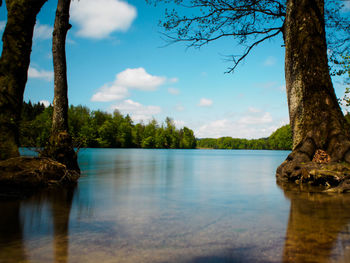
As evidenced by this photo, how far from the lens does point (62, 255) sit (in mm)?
2500

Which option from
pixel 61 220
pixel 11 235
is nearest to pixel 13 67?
pixel 61 220

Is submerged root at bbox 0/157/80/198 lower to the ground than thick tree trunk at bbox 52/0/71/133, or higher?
lower

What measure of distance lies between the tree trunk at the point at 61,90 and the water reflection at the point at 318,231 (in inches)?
273

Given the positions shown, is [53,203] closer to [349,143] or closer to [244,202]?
[244,202]

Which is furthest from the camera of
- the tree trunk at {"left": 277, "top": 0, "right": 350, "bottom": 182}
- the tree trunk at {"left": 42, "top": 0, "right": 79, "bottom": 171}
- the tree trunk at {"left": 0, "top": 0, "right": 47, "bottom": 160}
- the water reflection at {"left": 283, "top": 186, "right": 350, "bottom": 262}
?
the tree trunk at {"left": 42, "top": 0, "right": 79, "bottom": 171}

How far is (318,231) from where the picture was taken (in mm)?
3123

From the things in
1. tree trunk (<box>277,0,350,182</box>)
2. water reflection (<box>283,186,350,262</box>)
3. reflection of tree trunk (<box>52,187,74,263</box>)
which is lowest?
reflection of tree trunk (<box>52,187,74,263</box>)

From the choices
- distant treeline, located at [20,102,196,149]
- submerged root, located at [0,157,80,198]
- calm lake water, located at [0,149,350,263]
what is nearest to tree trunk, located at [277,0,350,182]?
calm lake water, located at [0,149,350,263]

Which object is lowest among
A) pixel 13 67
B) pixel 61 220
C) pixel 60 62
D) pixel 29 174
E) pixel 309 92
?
pixel 61 220

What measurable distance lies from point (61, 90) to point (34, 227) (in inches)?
246

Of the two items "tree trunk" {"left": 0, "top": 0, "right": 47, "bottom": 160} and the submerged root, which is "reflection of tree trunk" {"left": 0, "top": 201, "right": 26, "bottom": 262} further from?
"tree trunk" {"left": 0, "top": 0, "right": 47, "bottom": 160}

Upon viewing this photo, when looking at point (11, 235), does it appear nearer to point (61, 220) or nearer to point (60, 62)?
point (61, 220)

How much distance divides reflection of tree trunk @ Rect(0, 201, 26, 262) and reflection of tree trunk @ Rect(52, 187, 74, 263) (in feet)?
1.11

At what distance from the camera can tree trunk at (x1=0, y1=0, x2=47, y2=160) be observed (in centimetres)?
649
